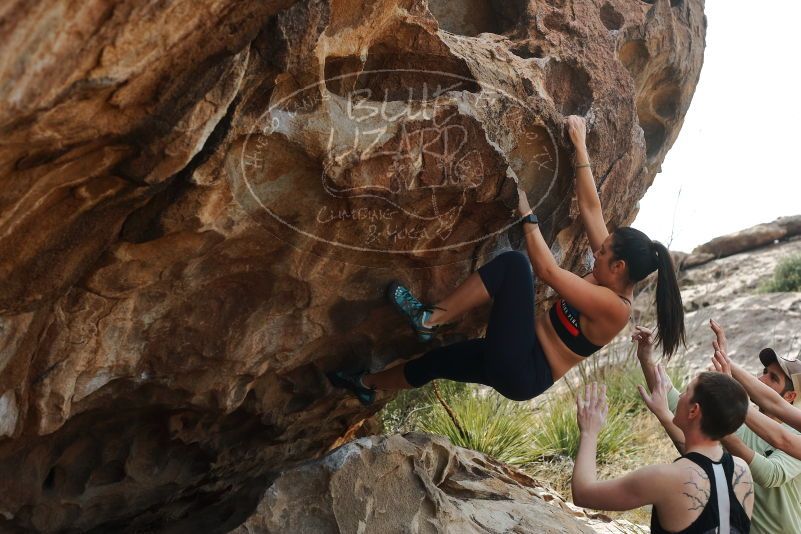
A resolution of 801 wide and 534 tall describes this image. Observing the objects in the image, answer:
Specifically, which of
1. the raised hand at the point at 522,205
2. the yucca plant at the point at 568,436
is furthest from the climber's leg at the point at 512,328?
the yucca plant at the point at 568,436

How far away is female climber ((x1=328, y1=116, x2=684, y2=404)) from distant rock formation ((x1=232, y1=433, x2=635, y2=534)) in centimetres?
61

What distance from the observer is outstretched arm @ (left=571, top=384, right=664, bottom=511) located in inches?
140

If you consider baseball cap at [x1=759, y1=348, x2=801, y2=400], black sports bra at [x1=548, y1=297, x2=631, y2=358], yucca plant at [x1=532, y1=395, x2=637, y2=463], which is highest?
black sports bra at [x1=548, y1=297, x2=631, y2=358]

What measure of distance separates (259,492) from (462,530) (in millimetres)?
1028

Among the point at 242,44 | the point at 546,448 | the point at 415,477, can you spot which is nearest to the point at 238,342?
the point at 415,477

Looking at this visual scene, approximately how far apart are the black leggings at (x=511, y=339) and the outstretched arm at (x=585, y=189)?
0.49m

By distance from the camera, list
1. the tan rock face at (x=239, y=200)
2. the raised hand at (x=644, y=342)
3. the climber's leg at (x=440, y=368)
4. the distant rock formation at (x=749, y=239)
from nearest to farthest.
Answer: the tan rock face at (x=239, y=200) → the climber's leg at (x=440, y=368) → the raised hand at (x=644, y=342) → the distant rock formation at (x=749, y=239)

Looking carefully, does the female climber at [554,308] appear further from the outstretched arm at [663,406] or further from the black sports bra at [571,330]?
the outstretched arm at [663,406]

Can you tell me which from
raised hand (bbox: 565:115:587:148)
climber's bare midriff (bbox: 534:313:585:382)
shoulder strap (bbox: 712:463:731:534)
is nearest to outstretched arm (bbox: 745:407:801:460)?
shoulder strap (bbox: 712:463:731:534)

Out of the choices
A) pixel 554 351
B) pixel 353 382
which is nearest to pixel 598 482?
pixel 554 351

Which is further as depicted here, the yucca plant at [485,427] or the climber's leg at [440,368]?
the yucca plant at [485,427]

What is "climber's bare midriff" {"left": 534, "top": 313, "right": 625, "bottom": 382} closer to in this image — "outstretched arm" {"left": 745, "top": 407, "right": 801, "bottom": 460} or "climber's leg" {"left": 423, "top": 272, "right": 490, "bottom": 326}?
"climber's leg" {"left": 423, "top": 272, "right": 490, "bottom": 326}

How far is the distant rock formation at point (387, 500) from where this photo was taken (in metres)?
3.75

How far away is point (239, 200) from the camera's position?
3.29 m
